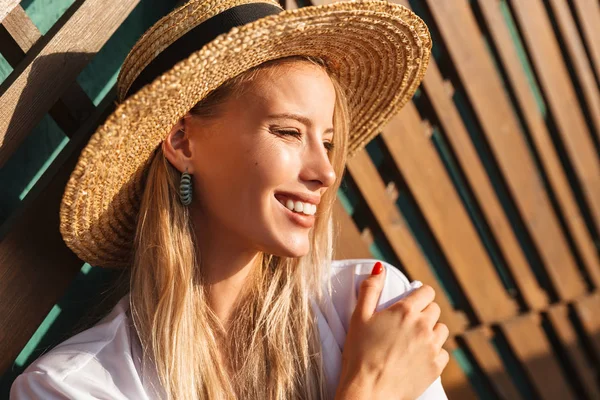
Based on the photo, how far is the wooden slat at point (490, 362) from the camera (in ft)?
6.53

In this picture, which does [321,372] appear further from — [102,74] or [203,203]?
[102,74]

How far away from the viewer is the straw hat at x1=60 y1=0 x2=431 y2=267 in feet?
3.26

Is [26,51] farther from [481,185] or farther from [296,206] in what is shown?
[481,185]

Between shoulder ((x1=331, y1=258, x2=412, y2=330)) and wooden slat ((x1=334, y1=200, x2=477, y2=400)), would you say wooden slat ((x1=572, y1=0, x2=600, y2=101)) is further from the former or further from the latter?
shoulder ((x1=331, y1=258, x2=412, y2=330))

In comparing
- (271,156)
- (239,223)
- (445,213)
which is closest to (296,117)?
(271,156)

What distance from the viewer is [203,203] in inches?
49.0

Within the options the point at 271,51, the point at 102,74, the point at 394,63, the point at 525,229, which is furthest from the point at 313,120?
the point at 525,229

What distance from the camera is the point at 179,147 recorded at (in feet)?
3.97

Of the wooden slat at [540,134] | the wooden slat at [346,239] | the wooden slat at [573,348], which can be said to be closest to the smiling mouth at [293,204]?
the wooden slat at [346,239]

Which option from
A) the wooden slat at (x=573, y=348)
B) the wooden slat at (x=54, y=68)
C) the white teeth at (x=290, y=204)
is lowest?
the wooden slat at (x=573, y=348)

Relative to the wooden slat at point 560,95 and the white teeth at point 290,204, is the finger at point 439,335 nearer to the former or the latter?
the white teeth at point 290,204

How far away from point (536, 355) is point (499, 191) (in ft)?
1.77

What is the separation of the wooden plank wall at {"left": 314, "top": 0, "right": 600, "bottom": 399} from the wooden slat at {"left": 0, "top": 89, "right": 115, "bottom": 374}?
2.32ft

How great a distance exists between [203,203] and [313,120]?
0.85ft
